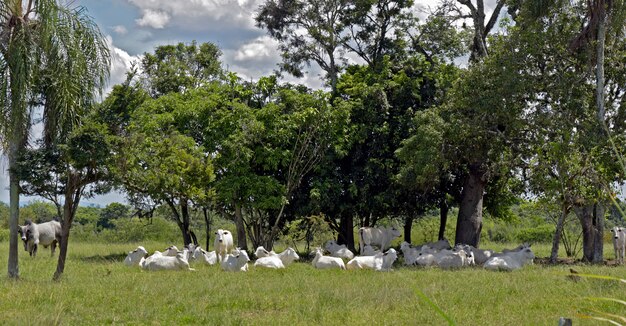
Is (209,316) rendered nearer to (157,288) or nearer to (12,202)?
(157,288)

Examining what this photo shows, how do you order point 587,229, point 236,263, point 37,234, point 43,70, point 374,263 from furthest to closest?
point 37,234
point 587,229
point 374,263
point 236,263
point 43,70

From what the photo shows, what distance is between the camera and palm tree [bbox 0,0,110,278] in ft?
46.3

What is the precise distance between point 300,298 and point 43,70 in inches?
317

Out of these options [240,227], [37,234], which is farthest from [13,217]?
[240,227]

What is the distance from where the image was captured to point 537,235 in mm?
40344

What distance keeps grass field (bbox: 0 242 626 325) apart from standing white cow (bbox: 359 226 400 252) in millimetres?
8835

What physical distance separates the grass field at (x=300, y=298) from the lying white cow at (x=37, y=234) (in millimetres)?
8477

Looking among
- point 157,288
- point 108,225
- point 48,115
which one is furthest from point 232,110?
point 108,225

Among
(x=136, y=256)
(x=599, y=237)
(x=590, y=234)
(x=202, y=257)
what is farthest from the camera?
(x=590, y=234)

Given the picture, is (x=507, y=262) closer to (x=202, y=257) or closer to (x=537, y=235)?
(x=202, y=257)

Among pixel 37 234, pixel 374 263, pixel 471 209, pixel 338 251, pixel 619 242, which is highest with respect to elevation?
pixel 471 209

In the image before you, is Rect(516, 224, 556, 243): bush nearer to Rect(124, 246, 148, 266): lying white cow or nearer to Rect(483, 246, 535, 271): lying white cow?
Rect(483, 246, 535, 271): lying white cow

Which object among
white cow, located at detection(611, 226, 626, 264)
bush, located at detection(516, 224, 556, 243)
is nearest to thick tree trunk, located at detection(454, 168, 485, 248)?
white cow, located at detection(611, 226, 626, 264)

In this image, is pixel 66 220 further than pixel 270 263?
No
